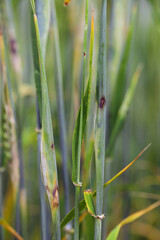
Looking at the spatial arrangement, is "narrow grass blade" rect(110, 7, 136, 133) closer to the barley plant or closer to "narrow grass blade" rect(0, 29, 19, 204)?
the barley plant

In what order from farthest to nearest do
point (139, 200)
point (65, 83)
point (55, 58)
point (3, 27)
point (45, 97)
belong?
point (139, 200) < point (65, 83) < point (3, 27) < point (55, 58) < point (45, 97)

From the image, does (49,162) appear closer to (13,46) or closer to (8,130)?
(8,130)

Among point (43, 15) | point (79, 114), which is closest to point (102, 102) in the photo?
point (79, 114)

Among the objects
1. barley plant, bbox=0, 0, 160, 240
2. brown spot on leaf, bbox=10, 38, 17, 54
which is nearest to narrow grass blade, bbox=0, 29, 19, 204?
barley plant, bbox=0, 0, 160, 240

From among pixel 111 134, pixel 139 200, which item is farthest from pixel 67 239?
pixel 139 200

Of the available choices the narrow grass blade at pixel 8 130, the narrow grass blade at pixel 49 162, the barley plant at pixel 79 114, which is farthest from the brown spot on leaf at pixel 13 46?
the narrow grass blade at pixel 49 162

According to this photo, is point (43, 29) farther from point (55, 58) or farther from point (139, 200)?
point (139, 200)

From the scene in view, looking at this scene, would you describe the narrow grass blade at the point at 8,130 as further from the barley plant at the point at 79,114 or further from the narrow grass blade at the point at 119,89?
the narrow grass blade at the point at 119,89

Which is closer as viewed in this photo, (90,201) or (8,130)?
(90,201)

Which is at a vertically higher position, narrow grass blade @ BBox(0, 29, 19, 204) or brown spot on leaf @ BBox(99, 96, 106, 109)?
brown spot on leaf @ BBox(99, 96, 106, 109)
